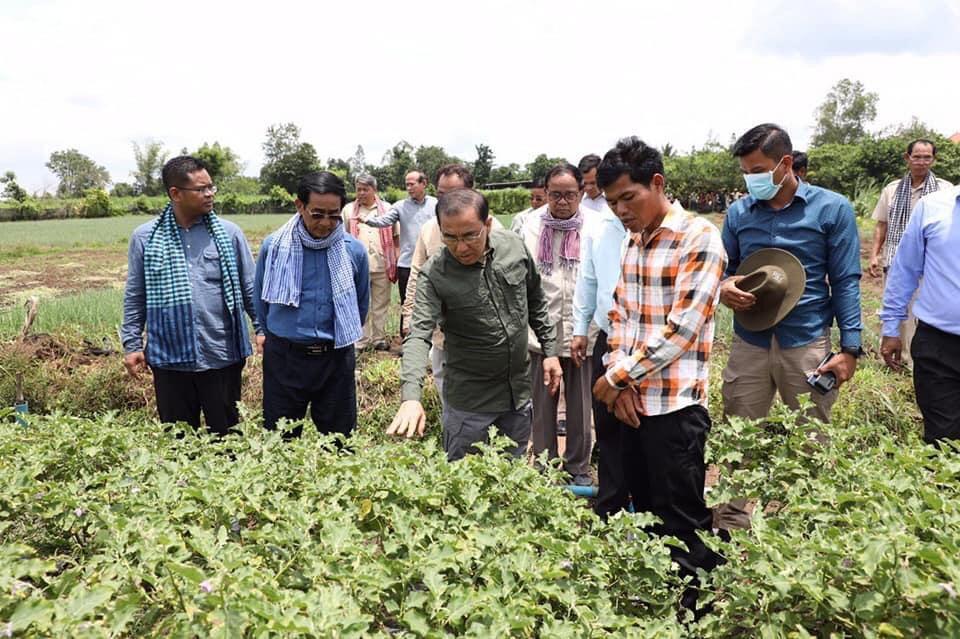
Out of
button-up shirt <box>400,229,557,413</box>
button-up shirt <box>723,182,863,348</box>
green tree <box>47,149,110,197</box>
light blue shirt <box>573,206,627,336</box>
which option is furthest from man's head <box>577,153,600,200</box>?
green tree <box>47,149,110,197</box>

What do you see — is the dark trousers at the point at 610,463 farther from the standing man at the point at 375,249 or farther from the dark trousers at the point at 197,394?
the standing man at the point at 375,249

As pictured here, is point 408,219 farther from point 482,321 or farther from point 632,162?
point 632,162

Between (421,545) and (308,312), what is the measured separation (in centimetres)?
216

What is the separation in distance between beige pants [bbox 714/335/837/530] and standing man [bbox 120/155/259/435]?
2778 millimetres

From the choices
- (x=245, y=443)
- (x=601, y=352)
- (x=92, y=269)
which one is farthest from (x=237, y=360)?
(x=92, y=269)

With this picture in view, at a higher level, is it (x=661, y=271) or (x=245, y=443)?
(x=661, y=271)

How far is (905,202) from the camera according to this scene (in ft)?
20.5

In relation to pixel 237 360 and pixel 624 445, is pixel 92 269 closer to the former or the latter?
pixel 237 360

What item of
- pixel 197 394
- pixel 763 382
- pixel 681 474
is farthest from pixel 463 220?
pixel 197 394

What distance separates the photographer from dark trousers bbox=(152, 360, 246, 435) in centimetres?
396

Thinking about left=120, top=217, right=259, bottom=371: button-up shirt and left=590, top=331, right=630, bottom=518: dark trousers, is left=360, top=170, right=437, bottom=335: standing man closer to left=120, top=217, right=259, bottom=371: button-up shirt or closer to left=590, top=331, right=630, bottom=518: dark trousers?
left=120, top=217, right=259, bottom=371: button-up shirt

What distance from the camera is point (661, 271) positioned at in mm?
2650

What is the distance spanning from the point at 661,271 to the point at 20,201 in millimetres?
58012

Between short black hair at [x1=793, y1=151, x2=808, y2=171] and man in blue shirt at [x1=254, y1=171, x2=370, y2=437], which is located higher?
short black hair at [x1=793, y1=151, x2=808, y2=171]
